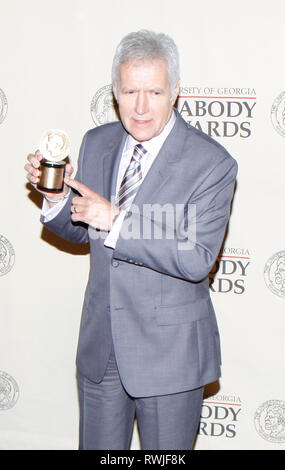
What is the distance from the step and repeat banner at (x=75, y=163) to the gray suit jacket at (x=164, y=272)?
569mm

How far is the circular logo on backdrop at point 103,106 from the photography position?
8.28 ft

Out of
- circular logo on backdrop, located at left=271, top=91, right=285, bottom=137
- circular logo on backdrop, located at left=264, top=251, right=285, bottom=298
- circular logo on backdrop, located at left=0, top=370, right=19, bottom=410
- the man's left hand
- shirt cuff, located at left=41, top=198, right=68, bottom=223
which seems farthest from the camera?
circular logo on backdrop, located at left=0, top=370, right=19, bottom=410

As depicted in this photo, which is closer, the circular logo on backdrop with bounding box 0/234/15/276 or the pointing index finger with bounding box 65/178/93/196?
the pointing index finger with bounding box 65/178/93/196

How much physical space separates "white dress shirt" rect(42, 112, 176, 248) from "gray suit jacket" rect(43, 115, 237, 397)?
2 centimetres

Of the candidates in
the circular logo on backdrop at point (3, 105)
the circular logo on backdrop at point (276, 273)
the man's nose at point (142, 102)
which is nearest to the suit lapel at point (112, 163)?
the man's nose at point (142, 102)

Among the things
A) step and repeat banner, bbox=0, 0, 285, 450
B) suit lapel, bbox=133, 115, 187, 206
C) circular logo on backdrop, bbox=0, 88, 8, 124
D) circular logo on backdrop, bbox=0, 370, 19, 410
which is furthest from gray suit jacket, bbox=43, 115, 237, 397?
circular logo on backdrop, bbox=0, 370, 19, 410

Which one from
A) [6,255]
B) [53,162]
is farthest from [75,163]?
[53,162]

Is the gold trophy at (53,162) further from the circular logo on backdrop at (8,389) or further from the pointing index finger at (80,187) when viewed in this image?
the circular logo on backdrop at (8,389)

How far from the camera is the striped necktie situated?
1.87 meters

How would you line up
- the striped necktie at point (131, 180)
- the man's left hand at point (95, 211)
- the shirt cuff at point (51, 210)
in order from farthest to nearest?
1. the shirt cuff at point (51, 210)
2. the striped necktie at point (131, 180)
3. the man's left hand at point (95, 211)

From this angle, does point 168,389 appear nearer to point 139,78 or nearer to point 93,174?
point 93,174

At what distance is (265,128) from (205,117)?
0.24m

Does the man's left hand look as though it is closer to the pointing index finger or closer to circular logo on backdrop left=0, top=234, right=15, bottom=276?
the pointing index finger

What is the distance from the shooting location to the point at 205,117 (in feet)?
8.09
